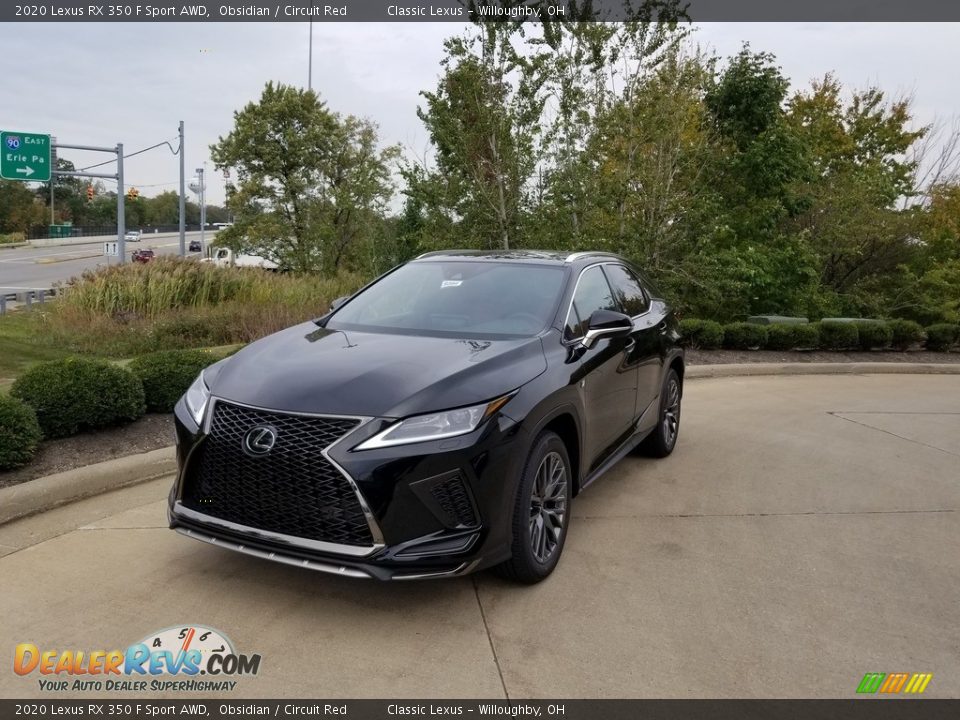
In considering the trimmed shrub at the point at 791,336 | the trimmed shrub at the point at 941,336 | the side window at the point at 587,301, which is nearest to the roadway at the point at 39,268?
the trimmed shrub at the point at 791,336

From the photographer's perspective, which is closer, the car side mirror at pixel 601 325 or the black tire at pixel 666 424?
the car side mirror at pixel 601 325

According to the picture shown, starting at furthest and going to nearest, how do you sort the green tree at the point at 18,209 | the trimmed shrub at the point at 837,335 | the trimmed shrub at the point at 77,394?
1. the green tree at the point at 18,209
2. the trimmed shrub at the point at 837,335
3. the trimmed shrub at the point at 77,394

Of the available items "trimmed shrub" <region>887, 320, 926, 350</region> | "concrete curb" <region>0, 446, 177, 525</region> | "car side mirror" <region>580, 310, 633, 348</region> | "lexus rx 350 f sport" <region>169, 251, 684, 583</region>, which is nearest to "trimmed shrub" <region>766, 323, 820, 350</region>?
"trimmed shrub" <region>887, 320, 926, 350</region>

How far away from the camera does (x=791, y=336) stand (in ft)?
41.1

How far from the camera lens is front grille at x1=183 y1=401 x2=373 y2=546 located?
3152mm

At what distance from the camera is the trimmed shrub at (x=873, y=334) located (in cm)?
1316

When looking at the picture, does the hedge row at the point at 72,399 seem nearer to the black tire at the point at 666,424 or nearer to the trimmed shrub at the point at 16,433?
the trimmed shrub at the point at 16,433

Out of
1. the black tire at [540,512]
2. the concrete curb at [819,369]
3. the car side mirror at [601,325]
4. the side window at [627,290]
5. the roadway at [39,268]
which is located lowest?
the roadway at [39,268]

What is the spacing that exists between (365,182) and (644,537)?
16.8 metres

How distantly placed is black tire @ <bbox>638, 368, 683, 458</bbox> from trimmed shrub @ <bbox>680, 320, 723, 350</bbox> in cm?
569

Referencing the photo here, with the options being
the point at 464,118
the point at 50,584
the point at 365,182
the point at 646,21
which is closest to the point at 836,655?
the point at 50,584

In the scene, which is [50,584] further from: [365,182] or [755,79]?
[365,182]

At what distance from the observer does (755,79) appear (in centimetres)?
1539

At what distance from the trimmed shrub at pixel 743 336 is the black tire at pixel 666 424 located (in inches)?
246
